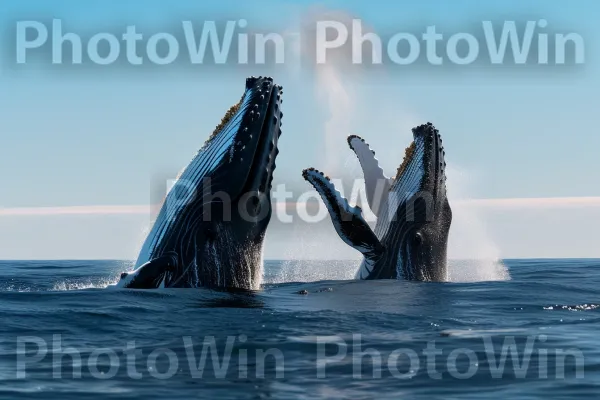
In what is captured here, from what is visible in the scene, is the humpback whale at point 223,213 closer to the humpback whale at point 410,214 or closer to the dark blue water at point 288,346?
the dark blue water at point 288,346

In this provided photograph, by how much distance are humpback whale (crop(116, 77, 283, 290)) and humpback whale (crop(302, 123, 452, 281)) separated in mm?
3576

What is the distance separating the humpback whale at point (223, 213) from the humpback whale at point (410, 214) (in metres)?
3.58

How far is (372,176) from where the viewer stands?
1812cm

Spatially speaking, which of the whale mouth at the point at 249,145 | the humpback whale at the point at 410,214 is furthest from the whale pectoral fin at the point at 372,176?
the whale mouth at the point at 249,145

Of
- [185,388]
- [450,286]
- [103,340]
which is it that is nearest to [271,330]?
[103,340]

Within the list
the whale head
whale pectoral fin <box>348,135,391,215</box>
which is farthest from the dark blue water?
whale pectoral fin <box>348,135,391,215</box>

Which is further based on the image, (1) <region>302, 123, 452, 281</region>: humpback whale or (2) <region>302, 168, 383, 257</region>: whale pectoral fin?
(1) <region>302, 123, 452, 281</region>: humpback whale

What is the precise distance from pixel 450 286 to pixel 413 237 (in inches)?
48.3

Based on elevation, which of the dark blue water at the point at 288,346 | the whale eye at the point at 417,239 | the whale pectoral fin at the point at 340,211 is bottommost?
the dark blue water at the point at 288,346

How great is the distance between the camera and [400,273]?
677 inches

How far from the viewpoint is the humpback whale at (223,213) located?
43.5 feet

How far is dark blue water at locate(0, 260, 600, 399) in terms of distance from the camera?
27.7 feet

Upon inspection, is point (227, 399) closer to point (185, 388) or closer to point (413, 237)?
point (185, 388)

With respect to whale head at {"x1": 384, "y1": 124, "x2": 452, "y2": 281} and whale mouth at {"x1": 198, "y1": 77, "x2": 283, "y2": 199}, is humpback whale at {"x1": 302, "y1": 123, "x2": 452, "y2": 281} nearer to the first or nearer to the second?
whale head at {"x1": 384, "y1": 124, "x2": 452, "y2": 281}
